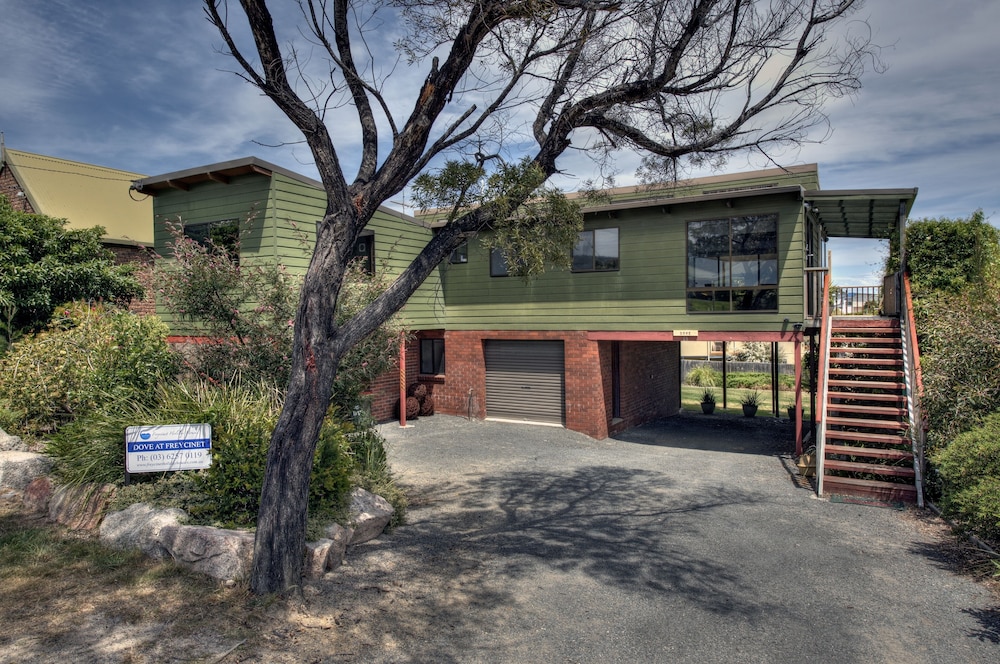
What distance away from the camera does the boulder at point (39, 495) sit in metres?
7.36

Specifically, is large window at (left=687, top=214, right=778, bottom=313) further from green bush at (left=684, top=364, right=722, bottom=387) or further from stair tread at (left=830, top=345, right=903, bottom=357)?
green bush at (left=684, top=364, right=722, bottom=387)

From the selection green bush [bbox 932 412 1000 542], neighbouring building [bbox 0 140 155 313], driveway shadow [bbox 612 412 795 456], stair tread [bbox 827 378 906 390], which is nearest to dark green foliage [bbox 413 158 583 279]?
green bush [bbox 932 412 1000 542]

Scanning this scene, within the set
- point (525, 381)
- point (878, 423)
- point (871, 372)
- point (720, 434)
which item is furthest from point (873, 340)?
point (525, 381)

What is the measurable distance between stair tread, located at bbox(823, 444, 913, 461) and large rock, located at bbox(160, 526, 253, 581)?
8.86m

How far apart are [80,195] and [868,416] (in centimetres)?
2137

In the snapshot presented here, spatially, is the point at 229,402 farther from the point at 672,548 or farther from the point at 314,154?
the point at 672,548

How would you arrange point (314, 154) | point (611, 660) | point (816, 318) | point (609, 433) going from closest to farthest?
point (611, 660) → point (314, 154) → point (816, 318) → point (609, 433)

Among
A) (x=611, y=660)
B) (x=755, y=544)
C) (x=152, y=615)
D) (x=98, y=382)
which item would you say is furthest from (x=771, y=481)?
(x=98, y=382)

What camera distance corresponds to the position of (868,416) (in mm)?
11734

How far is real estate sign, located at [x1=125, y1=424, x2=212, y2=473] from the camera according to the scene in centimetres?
656

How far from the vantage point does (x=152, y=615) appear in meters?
5.02

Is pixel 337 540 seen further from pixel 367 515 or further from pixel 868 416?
pixel 868 416

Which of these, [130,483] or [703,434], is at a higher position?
[130,483]

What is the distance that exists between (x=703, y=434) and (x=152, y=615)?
1403 cm
